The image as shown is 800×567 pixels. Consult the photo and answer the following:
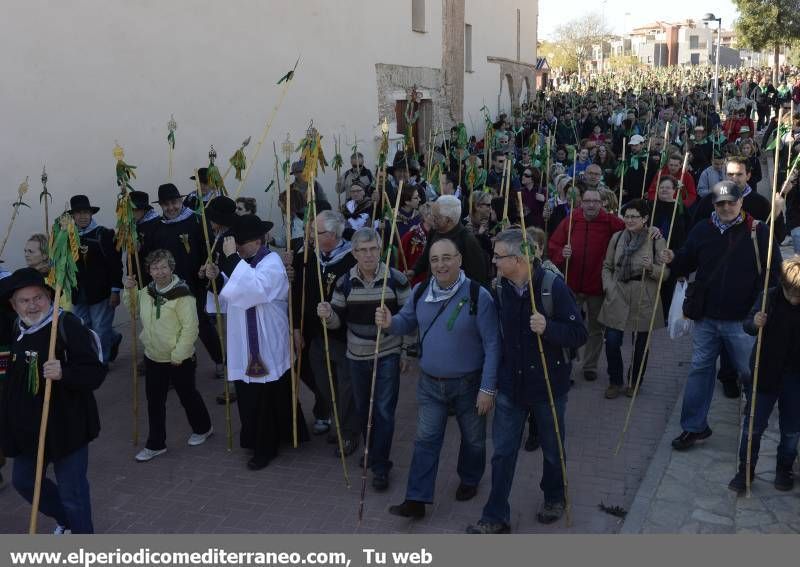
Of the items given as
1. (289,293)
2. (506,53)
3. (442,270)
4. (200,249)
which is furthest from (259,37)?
(506,53)

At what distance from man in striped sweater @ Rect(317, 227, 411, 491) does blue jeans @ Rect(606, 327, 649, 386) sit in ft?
7.49

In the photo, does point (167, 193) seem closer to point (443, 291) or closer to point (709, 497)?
point (443, 291)

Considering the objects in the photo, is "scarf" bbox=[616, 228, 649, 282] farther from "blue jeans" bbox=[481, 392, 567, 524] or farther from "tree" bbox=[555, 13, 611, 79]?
"tree" bbox=[555, 13, 611, 79]

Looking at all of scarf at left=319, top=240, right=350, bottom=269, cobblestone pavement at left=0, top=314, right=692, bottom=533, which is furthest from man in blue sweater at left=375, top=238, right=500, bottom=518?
scarf at left=319, top=240, right=350, bottom=269

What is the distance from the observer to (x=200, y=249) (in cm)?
755

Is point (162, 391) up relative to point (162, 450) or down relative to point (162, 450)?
up

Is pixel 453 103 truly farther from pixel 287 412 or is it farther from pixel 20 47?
pixel 287 412

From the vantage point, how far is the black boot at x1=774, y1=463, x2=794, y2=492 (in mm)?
5031

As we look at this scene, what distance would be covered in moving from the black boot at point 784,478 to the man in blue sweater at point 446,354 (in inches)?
76.5

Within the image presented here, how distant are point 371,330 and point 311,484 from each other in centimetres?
118

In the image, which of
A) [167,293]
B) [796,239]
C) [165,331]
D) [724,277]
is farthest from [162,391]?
[796,239]

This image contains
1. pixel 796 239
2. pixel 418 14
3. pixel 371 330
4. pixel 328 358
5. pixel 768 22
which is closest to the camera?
pixel 371 330

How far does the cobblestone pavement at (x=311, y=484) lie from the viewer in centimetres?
489

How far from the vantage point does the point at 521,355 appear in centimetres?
440
